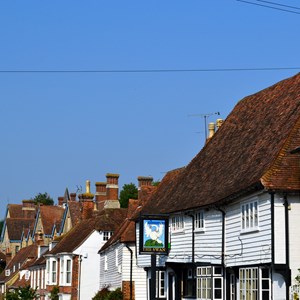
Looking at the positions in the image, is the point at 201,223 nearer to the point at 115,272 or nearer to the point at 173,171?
the point at 173,171

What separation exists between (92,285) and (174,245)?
70.6ft

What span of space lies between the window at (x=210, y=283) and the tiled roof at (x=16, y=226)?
78.3 m

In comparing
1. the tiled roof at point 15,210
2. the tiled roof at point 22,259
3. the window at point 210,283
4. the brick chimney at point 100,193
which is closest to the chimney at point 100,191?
the brick chimney at point 100,193

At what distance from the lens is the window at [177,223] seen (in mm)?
36159

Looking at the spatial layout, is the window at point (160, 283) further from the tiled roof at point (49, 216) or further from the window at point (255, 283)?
the tiled roof at point (49, 216)

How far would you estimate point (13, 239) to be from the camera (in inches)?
4353

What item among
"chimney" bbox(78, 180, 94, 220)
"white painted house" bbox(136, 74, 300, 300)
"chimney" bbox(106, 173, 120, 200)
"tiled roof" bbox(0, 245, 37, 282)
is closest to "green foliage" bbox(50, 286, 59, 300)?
"chimney" bbox(78, 180, 94, 220)

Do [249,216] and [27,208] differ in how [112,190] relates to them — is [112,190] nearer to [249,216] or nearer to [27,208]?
[249,216]

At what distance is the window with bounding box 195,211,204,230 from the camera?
33594 millimetres

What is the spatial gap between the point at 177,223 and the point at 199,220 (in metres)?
2.94

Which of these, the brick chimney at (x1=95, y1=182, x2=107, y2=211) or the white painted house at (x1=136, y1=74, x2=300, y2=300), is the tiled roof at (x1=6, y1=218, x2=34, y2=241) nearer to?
the brick chimney at (x1=95, y1=182, x2=107, y2=211)

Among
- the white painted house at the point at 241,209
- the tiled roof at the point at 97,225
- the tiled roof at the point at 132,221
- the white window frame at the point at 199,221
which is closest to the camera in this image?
the white painted house at the point at 241,209

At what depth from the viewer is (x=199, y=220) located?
33.9m

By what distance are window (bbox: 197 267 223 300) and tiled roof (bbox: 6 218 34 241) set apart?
7825 cm
